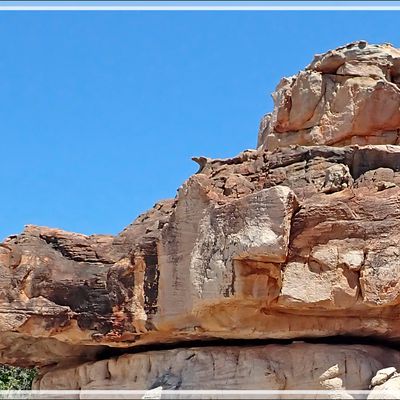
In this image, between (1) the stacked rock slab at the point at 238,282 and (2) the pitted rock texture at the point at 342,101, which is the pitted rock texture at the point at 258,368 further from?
(2) the pitted rock texture at the point at 342,101

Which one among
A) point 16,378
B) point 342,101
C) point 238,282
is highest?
point 342,101

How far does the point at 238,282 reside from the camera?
10.5 metres

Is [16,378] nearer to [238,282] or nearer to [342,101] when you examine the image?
[342,101]

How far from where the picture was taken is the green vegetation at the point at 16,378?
80.0 feet

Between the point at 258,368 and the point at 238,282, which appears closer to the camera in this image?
the point at 238,282

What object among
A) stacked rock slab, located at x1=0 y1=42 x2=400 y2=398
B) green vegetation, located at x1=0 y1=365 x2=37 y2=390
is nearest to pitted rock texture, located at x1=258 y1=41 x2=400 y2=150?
stacked rock slab, located at x1=0 y1=42 x2=400 y2=398

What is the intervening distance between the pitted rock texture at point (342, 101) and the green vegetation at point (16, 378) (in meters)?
13.0

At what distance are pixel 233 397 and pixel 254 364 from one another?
56 cm

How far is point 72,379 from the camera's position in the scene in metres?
12.7

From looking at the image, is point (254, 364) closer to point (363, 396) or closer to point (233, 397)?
point (233, 397)

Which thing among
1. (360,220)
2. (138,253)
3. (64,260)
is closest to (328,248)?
(360,220)

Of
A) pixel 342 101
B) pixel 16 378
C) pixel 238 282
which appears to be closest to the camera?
pixel 238 282

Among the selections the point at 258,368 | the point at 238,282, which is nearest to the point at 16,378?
the point at 258,368

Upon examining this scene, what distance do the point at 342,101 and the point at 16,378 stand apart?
15551mm
